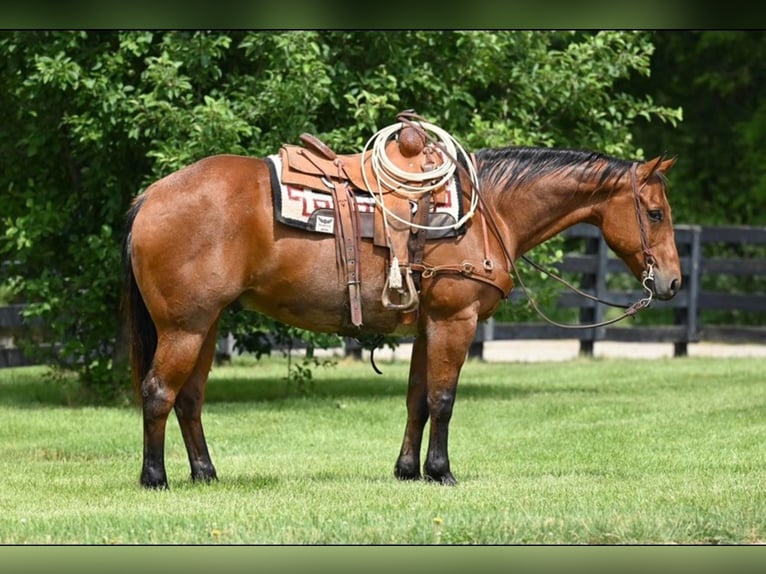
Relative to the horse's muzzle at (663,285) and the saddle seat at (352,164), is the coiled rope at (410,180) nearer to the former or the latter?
the saddle seat at (352,164)

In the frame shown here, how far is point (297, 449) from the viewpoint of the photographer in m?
9.73

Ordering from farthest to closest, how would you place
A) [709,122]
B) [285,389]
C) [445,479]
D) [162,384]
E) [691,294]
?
[709,122] < [691,294] < [285,389] < [445,479] < [162,384]

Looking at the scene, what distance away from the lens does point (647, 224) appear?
25.7 ft

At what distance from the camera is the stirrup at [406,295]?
7586 millimetres

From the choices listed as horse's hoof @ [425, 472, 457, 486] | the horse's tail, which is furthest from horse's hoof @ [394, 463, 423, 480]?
the horse's tail

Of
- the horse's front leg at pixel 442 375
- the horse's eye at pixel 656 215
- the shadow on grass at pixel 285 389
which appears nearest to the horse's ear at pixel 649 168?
the horse's eye at pixel 656 215

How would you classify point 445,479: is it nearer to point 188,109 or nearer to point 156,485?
point 156,485

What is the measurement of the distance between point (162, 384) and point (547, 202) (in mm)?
2343

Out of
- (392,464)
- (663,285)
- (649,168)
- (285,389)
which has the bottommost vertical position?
(285,389)

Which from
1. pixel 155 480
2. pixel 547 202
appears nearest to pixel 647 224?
pixel 547 202

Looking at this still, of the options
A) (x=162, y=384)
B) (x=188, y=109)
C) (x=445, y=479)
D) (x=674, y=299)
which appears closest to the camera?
(x=162, y=384)

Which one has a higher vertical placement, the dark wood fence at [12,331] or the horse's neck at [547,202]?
the horse's neck at [547,202]

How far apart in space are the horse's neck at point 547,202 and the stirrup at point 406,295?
27.0 inches

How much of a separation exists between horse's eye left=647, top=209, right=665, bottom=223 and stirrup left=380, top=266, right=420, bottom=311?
4.51ft
